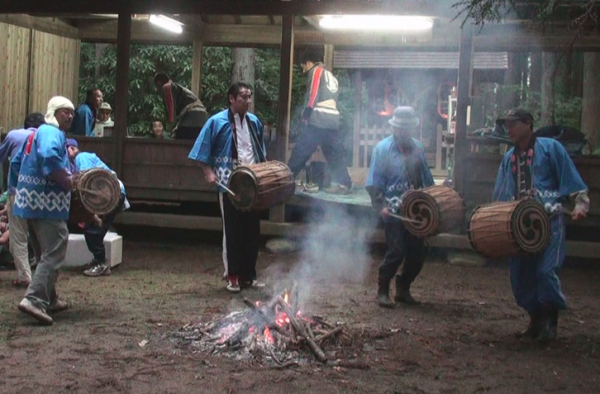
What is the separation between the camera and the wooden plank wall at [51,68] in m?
13.2

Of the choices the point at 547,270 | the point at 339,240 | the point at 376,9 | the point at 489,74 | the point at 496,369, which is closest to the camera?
the point at 496,369

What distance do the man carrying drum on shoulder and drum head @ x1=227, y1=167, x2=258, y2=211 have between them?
0.36 metres

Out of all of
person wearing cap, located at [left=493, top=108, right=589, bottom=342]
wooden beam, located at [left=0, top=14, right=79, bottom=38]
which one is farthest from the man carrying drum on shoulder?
wooden beam, located at [left=0, top=14, right=79, bottom=38]

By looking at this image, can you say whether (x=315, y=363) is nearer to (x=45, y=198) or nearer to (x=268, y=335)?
(x=268, y=335)

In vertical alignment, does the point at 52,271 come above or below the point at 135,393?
above

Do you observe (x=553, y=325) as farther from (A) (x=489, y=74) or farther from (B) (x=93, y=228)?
(A) (x=489, y=74)

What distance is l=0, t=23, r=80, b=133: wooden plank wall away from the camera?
1260 centimetres

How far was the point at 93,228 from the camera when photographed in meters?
8.91

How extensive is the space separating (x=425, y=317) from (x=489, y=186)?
3383 millimetres

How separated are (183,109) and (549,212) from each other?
6.49 m

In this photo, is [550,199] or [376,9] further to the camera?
[376,9]

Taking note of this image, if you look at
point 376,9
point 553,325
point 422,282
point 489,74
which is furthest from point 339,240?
point 489,74

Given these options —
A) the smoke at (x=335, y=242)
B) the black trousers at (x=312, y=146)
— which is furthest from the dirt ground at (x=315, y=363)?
the black trousers at (x=312, y=146)

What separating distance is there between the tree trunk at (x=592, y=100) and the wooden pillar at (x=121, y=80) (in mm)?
8766
